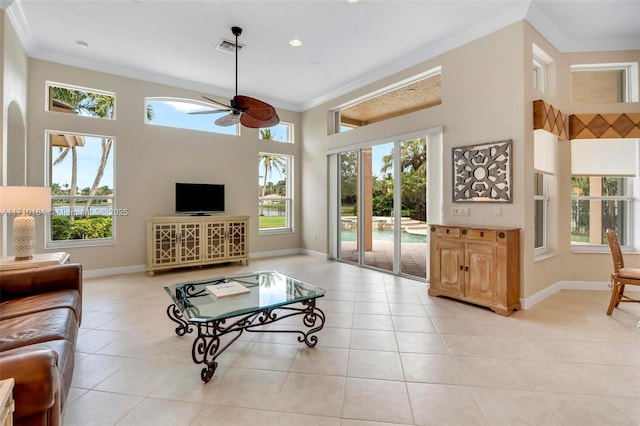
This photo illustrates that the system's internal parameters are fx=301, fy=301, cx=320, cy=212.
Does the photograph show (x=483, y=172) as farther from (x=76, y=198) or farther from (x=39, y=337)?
(x=76, y=198)

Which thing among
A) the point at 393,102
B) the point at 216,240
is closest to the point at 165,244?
the point at 216,240

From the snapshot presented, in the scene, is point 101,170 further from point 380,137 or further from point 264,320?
point 380,137

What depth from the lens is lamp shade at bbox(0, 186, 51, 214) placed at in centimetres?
268

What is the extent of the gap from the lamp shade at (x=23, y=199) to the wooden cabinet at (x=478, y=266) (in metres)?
4.34

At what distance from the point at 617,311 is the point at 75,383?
5103 millimetres

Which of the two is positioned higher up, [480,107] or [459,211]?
[480,107]

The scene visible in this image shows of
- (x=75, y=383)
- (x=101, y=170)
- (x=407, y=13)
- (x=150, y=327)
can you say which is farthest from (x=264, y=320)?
(x=101, y=170)

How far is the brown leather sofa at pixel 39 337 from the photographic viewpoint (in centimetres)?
122

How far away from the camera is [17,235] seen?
9.61ft

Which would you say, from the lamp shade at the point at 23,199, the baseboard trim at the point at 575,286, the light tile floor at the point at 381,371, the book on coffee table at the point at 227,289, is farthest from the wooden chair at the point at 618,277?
the lamp shade at the point at 23,199

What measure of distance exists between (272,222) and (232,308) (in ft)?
15.1

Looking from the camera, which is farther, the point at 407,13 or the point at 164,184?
the point at 164,184

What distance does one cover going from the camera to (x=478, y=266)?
3.47m

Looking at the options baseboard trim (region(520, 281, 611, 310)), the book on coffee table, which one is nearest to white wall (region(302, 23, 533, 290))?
baseboard trim (region(520, 281, 611, 310))
